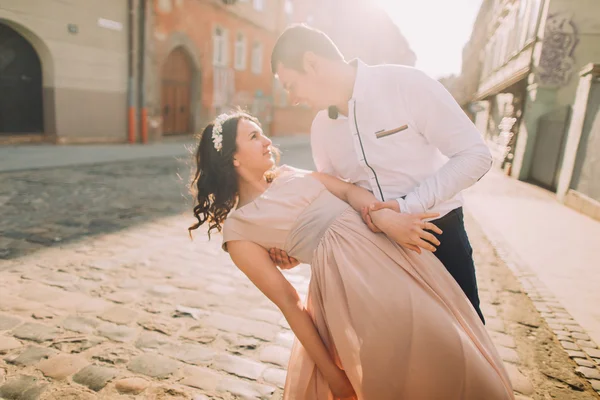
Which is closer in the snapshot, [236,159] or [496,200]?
[236,159]

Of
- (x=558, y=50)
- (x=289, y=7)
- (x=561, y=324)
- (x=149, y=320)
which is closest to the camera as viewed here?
(x=149, y=320)

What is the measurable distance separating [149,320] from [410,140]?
247cm

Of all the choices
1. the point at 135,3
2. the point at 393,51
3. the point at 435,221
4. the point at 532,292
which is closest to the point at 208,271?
the point at 435,221

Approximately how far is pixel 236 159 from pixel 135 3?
1528 cm

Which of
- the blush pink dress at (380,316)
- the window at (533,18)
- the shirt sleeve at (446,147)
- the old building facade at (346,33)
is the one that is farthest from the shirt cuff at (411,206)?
the old building facade at (346,33)

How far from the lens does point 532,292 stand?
162 inches

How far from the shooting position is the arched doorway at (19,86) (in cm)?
1232

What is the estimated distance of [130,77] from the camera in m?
15.2

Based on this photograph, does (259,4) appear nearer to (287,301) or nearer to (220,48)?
(220,48)

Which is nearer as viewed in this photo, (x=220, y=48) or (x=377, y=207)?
(x=377, y=207)

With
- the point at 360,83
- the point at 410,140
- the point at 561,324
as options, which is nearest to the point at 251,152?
the point at 360,83

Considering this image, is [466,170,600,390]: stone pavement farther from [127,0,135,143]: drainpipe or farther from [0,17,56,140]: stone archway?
[0,17,56,140]: stone archway

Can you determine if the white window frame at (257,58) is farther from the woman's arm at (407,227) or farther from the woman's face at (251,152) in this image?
the woman's arm at (407,227)

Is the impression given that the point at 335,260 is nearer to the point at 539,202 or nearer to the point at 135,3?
the point at 539,202
